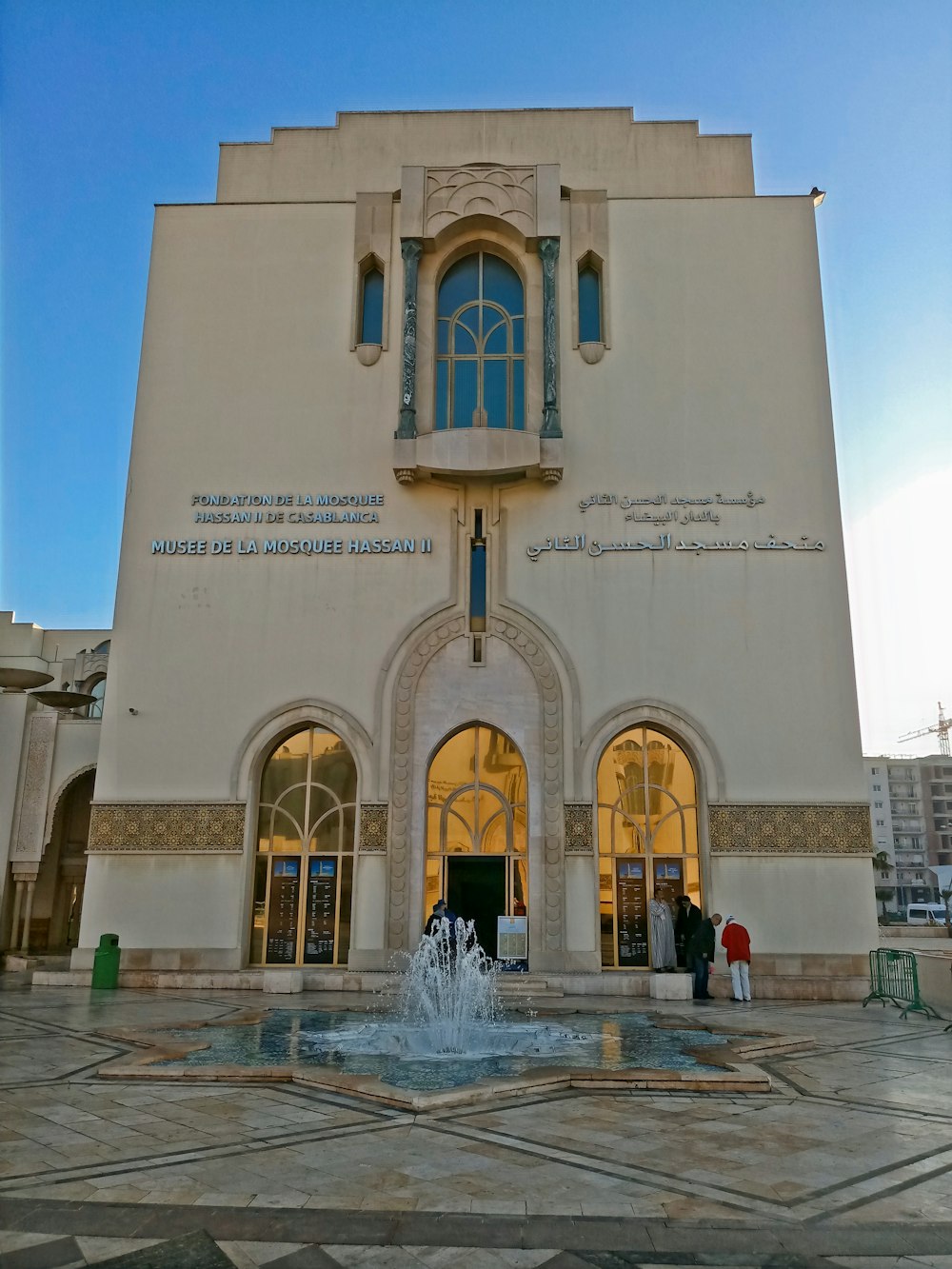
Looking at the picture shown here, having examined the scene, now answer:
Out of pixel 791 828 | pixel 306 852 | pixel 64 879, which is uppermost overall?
pixel 791 828

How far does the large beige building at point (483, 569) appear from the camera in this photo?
1517 centimetres

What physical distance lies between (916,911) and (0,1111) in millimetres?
63021

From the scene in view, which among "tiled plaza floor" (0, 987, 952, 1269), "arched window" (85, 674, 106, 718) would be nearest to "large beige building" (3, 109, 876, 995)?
"tiled plaza floor" (0, 987, 952, 1269)

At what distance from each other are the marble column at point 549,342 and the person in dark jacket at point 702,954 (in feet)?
26.2

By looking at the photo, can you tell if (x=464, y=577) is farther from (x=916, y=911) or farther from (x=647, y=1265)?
(x=916, y=911)

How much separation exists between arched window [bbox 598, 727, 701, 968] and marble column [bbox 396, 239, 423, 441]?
20.3 feet

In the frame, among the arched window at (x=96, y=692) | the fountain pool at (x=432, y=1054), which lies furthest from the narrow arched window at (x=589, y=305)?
the arched window at (x=96, y=692)

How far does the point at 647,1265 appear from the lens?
12.9ft

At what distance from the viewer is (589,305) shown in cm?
1755

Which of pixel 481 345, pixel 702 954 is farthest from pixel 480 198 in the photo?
pixel 702 954

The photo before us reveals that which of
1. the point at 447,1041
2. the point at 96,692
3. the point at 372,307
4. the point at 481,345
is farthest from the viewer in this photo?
the point at 96,692

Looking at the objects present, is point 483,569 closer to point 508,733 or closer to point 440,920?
point 508,733

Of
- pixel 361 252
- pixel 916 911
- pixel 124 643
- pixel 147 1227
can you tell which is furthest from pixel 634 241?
pixel 916 911

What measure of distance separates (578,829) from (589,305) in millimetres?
9187
